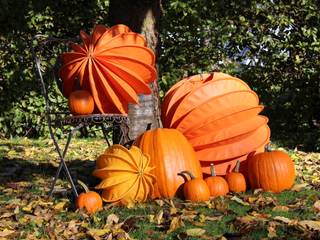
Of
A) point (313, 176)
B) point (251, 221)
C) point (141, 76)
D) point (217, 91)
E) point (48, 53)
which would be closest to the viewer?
point (251, 221)

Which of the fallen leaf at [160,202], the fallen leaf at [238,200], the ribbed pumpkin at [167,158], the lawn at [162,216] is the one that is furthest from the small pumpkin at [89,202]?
the fallen leaf at [238,200]

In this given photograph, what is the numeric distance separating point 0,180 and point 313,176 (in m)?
3.28

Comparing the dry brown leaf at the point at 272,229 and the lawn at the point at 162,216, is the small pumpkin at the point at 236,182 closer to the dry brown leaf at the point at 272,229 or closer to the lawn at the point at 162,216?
the lawn at the point at 162,216

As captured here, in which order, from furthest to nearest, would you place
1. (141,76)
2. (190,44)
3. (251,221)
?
(190,44), (141,76), (251,221)

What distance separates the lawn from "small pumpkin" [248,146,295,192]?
11 cm

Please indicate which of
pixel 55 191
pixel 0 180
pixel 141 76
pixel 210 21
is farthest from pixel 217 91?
pixel 210 21

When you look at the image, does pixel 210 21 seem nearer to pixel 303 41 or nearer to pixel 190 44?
pixel 190 44

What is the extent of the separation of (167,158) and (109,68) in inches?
35.4

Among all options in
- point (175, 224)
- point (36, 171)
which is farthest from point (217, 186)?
point (36, 171)

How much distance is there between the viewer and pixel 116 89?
15.1 ft

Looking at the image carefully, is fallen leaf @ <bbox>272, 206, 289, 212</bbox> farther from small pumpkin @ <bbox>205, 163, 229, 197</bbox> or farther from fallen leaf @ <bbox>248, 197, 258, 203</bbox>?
small pumpkin @ <bbox>205, 163, 229, 197</bbox>

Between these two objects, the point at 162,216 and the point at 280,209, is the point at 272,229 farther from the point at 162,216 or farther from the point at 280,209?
the point at 162,216

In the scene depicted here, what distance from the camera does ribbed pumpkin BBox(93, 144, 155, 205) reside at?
14.1 ft

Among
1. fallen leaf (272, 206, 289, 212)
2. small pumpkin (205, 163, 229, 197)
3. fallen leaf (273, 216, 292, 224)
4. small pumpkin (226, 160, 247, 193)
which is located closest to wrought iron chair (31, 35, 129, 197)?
small pumpkin (205, 163, 229, 197)
